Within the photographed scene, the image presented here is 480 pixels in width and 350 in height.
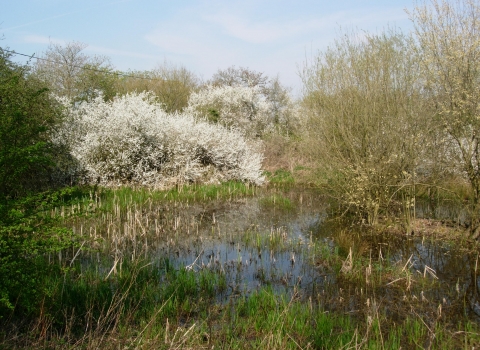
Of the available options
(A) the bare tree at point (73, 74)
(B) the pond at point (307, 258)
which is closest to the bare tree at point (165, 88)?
(A) the bare tree at point (73, 74)

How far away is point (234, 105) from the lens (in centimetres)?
2802

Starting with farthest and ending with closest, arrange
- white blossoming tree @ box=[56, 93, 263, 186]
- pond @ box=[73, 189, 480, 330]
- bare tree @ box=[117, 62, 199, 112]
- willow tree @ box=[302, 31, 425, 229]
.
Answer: bare tree @ box=[117, 62, 199, 112]
white blossoming tree @ box=[56, 93, 263, 186]
willow tree @ box=[302, 31, 425, 229]
pond @ box=[73, 189, 480, 330]

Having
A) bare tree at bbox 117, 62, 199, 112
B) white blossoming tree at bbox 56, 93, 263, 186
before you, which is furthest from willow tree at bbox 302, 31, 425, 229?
bare tree at bbox 117, 62, 199, 112

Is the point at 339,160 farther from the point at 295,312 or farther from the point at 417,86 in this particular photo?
the point at 295,312

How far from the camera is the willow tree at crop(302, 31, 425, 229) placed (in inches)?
382

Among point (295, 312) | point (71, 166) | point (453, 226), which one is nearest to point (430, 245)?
point (453, 226)

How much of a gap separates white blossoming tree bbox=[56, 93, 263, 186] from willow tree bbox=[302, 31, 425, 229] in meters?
6.67

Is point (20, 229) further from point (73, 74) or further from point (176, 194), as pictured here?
point (73, 74)

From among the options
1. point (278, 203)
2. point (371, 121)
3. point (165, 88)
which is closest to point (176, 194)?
point (278, 203)

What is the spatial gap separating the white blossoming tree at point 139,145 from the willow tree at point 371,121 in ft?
21.9

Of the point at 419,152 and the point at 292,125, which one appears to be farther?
the point at 292,125

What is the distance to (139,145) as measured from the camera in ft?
49.7

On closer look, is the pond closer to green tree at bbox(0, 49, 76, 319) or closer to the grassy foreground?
the grassy foreground

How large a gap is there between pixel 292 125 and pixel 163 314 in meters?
24.7
